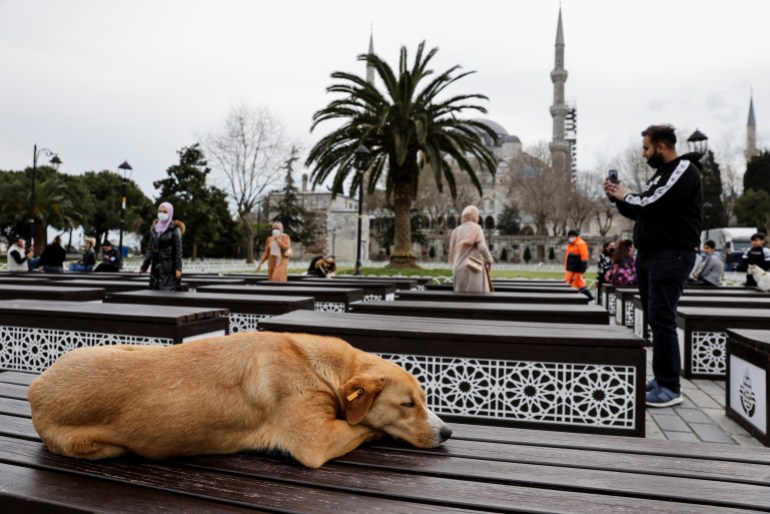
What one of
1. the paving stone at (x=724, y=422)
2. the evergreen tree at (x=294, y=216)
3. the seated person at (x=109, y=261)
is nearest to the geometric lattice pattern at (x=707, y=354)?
the paving stone at (x=724, y=422)

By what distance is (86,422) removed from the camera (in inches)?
66.8

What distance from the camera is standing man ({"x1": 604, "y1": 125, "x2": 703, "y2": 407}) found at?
4.55m

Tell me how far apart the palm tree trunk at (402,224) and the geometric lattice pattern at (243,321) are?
696 inches

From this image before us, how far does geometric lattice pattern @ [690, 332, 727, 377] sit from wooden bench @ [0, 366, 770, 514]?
16.0 feet

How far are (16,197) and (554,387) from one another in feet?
159

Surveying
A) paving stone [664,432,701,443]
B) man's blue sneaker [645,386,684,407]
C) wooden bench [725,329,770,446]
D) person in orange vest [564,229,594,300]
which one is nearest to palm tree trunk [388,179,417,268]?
person in orange vest [564,229,594,300]

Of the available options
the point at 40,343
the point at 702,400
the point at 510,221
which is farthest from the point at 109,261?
the point at 510,221

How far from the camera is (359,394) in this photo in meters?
1.73

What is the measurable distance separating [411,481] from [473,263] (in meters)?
6.07

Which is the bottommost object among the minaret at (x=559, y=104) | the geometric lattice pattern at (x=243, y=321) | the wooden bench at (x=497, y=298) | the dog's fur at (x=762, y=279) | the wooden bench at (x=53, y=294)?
the geometric lattice pattern at (x=243, y=321)

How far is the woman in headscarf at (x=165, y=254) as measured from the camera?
792cm

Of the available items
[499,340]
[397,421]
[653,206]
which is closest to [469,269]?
[653,206]

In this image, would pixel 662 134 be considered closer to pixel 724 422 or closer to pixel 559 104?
pixel 724 422

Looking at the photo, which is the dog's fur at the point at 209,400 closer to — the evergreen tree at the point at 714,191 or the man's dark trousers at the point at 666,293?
the man's dark trousers at the point at 666,293
